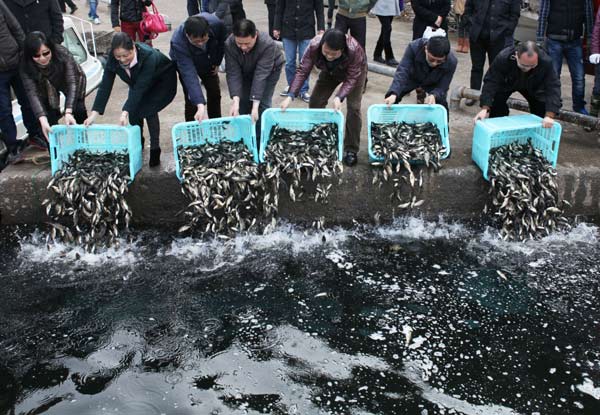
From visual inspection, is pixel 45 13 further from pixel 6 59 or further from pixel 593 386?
pixel 593 386

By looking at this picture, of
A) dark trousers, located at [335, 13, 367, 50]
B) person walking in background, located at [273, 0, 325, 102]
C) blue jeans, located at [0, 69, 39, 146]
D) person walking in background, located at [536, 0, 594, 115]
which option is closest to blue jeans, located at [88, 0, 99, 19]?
person walking in background, located at [273, 0, 325, 102]

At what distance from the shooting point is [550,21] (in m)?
6.61

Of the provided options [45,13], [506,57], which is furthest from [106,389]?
[506,57]

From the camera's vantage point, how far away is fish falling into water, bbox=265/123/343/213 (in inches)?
220

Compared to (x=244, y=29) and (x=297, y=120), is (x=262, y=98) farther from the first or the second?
(x=244, y=29)

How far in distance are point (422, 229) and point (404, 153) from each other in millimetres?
842

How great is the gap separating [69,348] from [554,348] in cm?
353

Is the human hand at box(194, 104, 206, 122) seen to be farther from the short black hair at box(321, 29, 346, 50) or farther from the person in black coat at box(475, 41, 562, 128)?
the person in black coat at box(475, 41, 562, 128)

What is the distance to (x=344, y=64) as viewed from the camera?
5.66 meters

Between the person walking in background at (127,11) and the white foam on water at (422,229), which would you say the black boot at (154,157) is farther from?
the person walking in background at (127,11)

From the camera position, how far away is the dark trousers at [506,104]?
6.00 m

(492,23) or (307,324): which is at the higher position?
(492,23)

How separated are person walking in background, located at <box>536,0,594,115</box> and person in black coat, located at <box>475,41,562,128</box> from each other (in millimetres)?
1035

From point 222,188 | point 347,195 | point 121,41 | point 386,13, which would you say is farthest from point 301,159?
point 386,13
